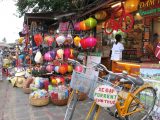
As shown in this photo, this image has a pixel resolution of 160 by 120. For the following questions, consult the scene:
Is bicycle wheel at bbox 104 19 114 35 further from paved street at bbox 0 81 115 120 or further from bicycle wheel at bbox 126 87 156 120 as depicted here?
bicycle wheel at bbox 126 87 156 120

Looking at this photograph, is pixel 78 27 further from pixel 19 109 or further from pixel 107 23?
pixel 19 109

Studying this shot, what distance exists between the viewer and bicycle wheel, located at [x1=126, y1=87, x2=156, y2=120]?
15.4 feet

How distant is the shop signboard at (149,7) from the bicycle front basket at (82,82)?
11.0ft

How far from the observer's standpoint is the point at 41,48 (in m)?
11.0

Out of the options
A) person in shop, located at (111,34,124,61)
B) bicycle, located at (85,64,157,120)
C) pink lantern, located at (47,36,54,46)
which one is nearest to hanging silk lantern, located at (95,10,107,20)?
person in shop, located at (111,34,124,61)

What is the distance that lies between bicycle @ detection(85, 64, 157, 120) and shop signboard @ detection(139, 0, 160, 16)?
98.7 inches

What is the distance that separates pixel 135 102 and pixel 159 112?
737 mm

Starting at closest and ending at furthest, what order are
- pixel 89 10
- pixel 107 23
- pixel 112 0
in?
1. pixel 112 0
2. pixel 107 23
3. pixel 89 10

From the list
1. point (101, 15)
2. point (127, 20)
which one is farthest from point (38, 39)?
point (127, 20)

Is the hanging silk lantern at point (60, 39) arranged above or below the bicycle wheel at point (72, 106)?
above

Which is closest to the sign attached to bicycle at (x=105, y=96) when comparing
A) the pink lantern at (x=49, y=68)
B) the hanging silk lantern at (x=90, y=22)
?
the hanging silk lantern at (x=90, y=22)

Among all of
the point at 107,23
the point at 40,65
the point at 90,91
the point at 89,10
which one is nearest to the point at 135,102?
the point at 90,91

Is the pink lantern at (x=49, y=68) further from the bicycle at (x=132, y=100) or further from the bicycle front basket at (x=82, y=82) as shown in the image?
the bicycle front basket at (x=82, y=82)

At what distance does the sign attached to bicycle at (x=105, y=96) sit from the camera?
153 inches
